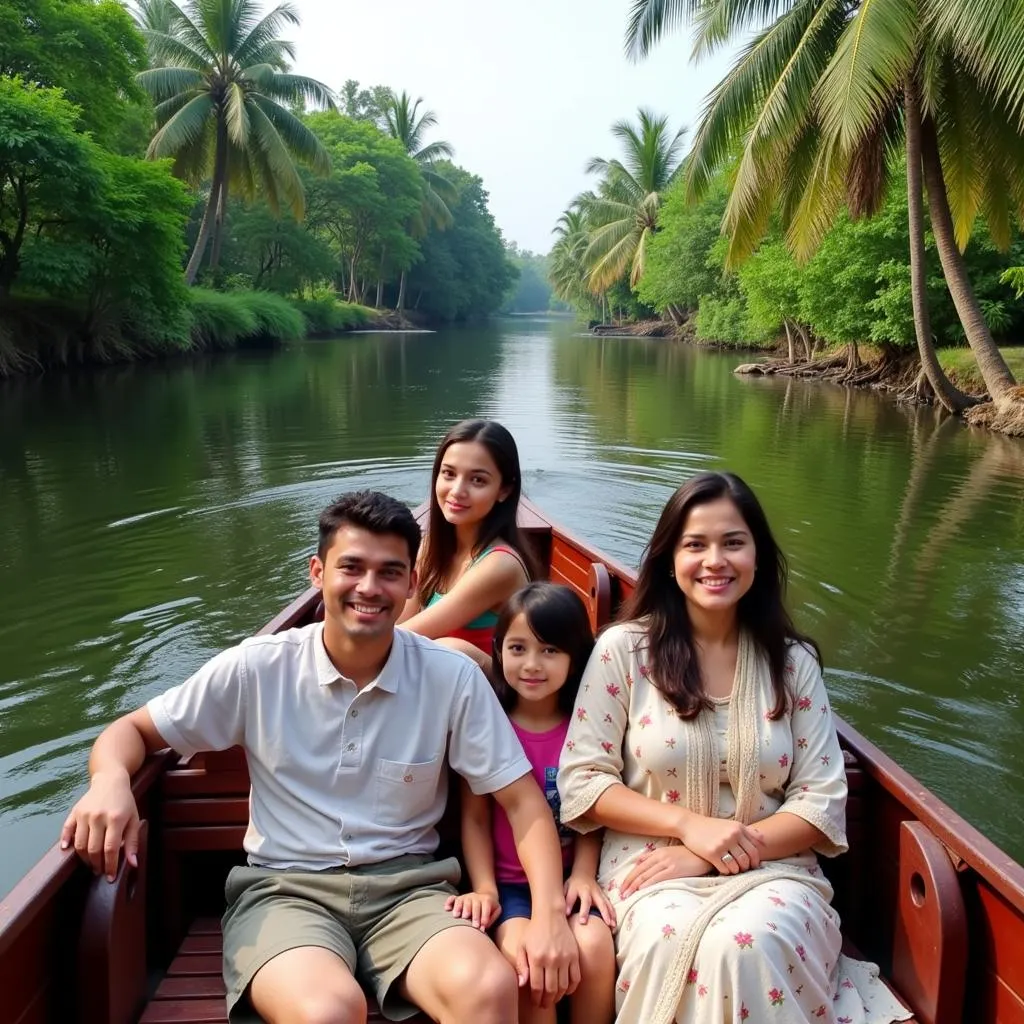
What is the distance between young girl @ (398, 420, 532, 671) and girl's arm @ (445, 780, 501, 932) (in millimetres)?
620

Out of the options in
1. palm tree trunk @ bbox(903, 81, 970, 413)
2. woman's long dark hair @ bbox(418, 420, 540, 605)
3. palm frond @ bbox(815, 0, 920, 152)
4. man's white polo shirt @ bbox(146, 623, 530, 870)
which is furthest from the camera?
palm tree trunk @ bbox(903, 81, 970, 413)

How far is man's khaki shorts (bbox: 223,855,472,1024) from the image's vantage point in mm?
1766

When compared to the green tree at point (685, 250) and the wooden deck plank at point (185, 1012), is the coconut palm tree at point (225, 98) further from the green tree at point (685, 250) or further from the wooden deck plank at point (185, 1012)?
the wooden deck plank at point (185, 1012)

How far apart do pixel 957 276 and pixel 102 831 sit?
1402cm

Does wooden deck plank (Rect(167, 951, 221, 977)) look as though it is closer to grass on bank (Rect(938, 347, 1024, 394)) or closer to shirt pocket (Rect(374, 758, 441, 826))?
shirt pocket (Rect(374, 758, 441, 826))

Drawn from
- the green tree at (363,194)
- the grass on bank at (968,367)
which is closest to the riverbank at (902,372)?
the grass on bank at (968,367)

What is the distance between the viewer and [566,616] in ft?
7.23

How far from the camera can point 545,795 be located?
219 cm

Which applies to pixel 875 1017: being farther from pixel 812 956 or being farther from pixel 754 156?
pixel 754 156

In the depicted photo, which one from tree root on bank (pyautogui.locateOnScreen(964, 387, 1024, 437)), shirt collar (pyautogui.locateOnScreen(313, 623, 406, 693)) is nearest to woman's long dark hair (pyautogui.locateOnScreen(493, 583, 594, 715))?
shirt collar (pyautogui.locateOnScreen(313, 623, 406, 693))

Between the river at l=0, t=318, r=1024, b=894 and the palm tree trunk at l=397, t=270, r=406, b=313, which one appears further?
the palm tree trunk at l=397, t=270, r=406, b=313

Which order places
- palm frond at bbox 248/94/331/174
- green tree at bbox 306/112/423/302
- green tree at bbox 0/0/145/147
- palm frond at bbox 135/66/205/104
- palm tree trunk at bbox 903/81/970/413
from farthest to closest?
green tree at bbox 306/112/423/302
palm frond at bbox 248/94/331/174
palm frond at bbox 135/66/205/104
green tree at bbox 0/0/145/147
palm tree trunk at bbox 903/81/970/413

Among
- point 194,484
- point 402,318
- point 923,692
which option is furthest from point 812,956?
point 402,318

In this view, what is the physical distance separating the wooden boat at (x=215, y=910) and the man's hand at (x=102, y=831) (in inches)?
1.2
